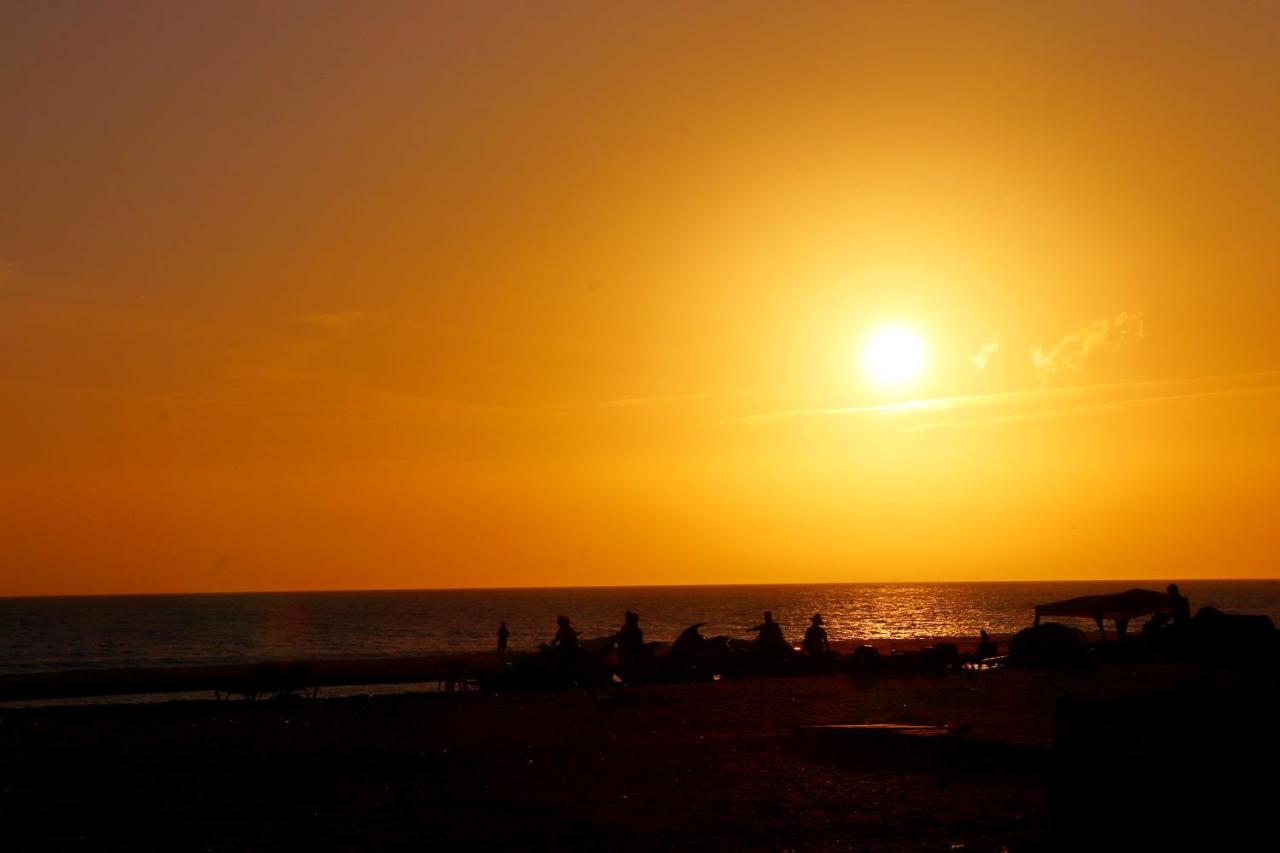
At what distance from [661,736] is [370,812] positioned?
24.6ft

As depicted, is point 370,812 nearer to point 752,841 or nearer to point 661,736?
point 752,841

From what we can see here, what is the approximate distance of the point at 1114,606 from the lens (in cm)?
3866

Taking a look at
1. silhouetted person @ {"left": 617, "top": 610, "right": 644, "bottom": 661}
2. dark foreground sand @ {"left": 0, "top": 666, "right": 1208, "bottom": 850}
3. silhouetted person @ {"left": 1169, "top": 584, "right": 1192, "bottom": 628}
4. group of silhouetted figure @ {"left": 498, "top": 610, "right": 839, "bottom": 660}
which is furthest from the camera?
silhouetted person @ {"left": 1169, "top": 584, "right": 1192, "bottom": 628}

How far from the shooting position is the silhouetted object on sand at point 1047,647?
35.2m

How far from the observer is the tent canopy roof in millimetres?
38688

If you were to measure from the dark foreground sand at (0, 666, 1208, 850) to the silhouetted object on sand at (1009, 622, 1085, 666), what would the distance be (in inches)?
352

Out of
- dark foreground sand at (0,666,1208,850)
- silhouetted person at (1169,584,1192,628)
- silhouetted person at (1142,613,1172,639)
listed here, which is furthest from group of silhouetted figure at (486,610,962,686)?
silhouetted person at (1169,584,1192,628)

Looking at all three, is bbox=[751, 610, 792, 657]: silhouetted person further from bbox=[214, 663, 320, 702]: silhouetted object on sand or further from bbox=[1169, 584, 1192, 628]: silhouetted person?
bbox=[214, 663, 320, 702]: silhouetted object on sand

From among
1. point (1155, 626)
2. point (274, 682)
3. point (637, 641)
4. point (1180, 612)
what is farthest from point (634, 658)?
point (1155, 626)

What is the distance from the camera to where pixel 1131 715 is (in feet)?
30.0

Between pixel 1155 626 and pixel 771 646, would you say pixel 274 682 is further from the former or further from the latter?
pixel 1155 626

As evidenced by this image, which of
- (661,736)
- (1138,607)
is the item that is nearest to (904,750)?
(661,736)

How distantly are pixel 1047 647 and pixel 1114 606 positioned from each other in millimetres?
4278

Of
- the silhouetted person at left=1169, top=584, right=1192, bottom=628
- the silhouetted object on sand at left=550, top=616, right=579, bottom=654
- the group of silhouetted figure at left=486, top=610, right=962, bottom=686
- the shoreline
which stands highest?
the silhouetted person at left=1169, top=584, right=1192, bottom=628
